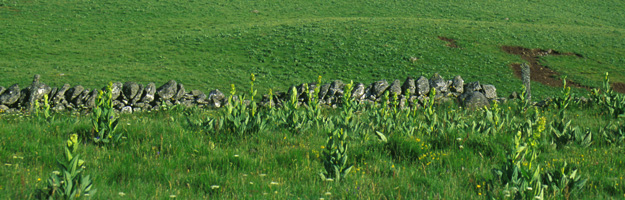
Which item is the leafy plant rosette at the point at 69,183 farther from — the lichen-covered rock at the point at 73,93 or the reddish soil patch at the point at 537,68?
the reddish soil patch at the point at 537,68

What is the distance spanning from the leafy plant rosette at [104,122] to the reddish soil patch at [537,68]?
21.7 m

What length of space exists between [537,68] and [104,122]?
24818 mm

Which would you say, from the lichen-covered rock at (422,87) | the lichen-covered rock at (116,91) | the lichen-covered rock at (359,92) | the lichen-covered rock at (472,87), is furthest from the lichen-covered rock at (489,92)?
the lichen-covered rock at (116,91)

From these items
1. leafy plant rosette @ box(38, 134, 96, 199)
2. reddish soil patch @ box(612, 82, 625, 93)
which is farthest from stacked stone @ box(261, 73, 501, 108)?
leafy plant rosette @ box(38, 134, 96, 199)

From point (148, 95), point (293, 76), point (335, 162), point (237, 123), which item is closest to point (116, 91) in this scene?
point (148, 95)

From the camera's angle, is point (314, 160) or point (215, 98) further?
point (215, 98)

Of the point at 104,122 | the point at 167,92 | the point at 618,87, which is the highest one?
the point at 104,122

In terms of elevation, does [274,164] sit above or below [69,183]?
below

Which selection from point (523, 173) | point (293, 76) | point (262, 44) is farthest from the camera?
point (262, 44)

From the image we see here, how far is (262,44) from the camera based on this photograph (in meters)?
29.9

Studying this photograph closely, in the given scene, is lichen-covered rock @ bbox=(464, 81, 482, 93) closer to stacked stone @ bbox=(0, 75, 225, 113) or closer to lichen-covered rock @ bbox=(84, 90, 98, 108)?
stacked stone @ bbox=(0, 75, 225, 113)

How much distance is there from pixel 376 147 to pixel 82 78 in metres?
18.7

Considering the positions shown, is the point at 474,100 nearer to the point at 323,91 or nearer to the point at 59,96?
the point at 323,91

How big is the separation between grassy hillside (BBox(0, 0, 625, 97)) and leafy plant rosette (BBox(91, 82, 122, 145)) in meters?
14.3
